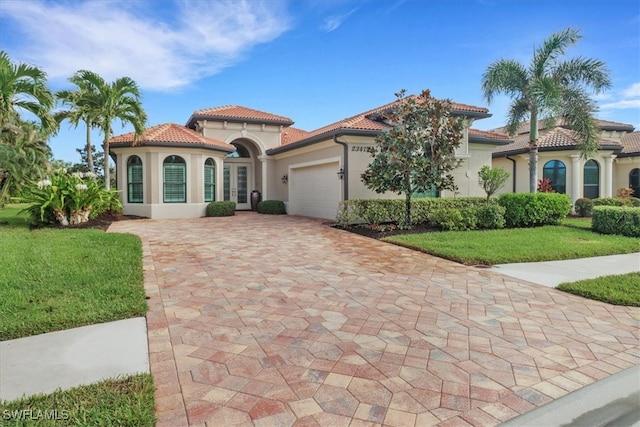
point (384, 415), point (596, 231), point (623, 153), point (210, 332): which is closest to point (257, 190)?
point (596, 231)

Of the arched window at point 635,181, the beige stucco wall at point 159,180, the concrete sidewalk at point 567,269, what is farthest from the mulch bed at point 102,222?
the arched window at point 635,181

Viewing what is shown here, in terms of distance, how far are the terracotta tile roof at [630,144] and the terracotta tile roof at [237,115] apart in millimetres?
19470

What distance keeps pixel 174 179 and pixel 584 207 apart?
19780 mm

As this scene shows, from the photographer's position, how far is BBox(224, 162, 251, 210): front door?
70.6 feet

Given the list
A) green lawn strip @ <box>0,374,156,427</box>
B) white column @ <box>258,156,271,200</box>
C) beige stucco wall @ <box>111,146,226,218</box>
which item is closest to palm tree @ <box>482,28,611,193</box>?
white column @ <box>258,156,271,200</box>

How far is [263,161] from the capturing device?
2044 centimetres

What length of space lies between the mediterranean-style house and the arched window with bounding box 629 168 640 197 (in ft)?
0.19

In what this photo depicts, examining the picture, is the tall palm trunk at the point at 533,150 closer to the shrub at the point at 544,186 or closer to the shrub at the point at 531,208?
the shrub at the point at 531,208

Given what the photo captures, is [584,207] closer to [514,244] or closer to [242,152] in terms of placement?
[514,244]

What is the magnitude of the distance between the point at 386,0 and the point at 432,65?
5.23 metres

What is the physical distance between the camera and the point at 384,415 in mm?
2551

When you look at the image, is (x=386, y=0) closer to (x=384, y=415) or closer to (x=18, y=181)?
(x=384, y=415)

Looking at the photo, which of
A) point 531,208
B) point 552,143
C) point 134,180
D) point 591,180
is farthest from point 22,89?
point 591,180

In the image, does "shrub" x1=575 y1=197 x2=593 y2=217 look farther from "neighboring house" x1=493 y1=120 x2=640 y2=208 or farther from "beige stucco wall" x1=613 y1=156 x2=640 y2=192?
"beige stucco wall" x1=613 y1=156 x2=640 y2=192
